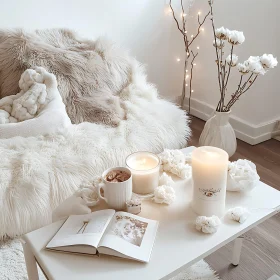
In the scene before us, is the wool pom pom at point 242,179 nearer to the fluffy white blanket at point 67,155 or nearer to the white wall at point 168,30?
the fluffy white blanket at point 67,155

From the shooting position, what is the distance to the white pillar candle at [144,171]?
3.96 ft

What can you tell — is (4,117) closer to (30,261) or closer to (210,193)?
(30,261)

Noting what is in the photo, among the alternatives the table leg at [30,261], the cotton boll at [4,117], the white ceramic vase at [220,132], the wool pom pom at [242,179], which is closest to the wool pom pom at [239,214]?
the wool pom pom at [242,179]

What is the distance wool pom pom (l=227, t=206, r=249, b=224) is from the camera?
111cm

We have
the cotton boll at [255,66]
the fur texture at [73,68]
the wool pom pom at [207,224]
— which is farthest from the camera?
the fur texture at [73,68]

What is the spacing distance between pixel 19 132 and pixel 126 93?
2.27 feet

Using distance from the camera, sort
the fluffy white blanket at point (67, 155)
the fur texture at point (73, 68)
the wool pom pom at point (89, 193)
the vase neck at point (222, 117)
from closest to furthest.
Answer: the wool pom pom at point (89, 193)
the fluffy white blanket at point (67, 155)
the fur texture at point (73, 68)
the vase neck at point (222, 117)

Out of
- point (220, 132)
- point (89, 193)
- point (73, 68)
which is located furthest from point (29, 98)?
point (220, 132)

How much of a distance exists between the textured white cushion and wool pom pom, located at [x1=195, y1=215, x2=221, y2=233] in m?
0.94

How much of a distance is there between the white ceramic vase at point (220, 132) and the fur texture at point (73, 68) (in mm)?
582

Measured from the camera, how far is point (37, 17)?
2.28m

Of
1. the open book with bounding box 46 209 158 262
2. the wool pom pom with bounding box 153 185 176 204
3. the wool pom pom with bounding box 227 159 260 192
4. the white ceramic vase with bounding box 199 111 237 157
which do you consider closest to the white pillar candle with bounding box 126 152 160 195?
the wool pom pom with bounding box 153 185 176 204

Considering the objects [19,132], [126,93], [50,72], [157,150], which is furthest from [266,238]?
[50,72]

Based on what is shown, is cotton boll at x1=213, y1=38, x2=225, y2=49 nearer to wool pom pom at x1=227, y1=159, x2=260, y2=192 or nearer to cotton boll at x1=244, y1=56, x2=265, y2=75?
cotton boll at x1=244, y1=56, x2=265, y2=75
